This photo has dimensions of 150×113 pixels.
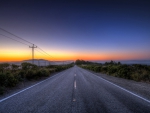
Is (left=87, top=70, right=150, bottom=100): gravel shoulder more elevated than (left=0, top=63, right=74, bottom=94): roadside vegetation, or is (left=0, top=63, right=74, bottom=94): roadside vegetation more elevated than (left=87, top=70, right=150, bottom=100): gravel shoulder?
(left=0, top=63, right=74, bottom=94): roadside vegetation

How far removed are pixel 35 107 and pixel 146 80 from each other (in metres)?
13.7

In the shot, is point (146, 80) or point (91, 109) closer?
point (91, 109)

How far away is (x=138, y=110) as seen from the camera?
4895mm

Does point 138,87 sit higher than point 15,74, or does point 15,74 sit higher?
point 15,74

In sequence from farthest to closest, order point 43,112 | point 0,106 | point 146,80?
1. point 146,80
2. point 0,106
3. point 43,112

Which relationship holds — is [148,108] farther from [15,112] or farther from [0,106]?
[0,106]

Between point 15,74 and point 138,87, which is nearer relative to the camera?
point 138,87

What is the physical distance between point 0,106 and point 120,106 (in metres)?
4.90

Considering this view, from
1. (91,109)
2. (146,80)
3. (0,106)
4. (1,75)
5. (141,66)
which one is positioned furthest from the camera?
(141,66)

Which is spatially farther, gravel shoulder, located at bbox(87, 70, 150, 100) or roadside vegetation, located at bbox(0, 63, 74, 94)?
roadside vegetation, located at bbox(0, 63, 74, 94)

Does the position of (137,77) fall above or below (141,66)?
below

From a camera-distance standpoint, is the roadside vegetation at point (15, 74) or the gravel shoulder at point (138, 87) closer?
the gravel shoulder at point (138, 87)

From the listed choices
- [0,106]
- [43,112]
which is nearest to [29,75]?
[0,106]

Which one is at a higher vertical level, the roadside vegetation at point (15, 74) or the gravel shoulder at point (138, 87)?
the roadside vegetation at point (15, 74)
